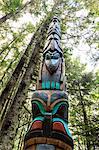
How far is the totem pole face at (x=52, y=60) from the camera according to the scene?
444 cm

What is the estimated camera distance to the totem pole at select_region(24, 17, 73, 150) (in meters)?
3.22

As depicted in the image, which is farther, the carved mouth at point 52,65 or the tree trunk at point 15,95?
the tree trunk at point 15,95

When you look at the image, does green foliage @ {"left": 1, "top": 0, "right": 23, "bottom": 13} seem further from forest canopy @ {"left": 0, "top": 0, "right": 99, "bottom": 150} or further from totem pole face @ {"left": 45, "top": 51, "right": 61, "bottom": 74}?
totem pole face @ {"left": 45, "top": 51, "right": 61, "bottom": 74}

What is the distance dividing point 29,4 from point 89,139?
5.81 meters

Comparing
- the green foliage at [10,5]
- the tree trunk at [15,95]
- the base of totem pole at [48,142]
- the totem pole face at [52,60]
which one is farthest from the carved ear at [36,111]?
the green foliage at [10,5]

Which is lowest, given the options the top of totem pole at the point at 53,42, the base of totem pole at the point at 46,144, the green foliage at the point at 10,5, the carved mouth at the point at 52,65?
the base of totem pole at the point at 46,144

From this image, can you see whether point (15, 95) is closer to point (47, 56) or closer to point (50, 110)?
point (47, 56)

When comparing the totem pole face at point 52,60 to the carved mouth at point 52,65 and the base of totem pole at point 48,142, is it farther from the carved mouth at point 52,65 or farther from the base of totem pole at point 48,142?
the base of totem pole at point 48,142

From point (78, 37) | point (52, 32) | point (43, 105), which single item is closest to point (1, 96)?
point (52, 32)

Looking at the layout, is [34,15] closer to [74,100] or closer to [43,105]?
[74,100]

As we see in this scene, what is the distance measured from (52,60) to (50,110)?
3.83 feet

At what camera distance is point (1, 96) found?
6.04 metres

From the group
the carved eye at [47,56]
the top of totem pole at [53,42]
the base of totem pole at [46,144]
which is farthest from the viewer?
the top of totem pole at [53,42]

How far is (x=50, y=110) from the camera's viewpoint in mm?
3670
